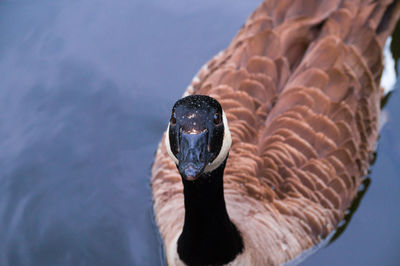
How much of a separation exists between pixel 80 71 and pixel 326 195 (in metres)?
3.19

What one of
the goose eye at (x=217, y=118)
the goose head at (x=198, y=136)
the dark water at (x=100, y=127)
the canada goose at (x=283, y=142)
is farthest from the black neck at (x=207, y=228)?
the dark water at (x=100, y=127)

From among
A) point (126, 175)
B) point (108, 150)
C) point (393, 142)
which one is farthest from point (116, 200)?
point (393, 142)

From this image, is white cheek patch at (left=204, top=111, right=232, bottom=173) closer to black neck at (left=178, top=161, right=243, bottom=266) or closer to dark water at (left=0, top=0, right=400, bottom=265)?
black neck at (left=178, top=161, right=243, bottom=266)

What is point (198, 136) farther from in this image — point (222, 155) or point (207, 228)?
point (207, 228)

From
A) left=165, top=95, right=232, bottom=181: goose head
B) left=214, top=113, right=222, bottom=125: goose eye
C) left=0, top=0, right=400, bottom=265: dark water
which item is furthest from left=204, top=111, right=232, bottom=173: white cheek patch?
left=0, top=0, right=400, bottom=265: dark water

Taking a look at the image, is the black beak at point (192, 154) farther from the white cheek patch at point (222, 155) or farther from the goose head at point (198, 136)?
the white cheek patch at point (222, 155)

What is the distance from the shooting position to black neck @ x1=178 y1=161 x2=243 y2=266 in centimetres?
357

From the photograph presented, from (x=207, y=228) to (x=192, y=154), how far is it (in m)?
0.78

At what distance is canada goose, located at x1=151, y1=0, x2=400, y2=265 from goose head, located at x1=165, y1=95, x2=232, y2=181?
20cm

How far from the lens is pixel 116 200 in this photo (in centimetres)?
521

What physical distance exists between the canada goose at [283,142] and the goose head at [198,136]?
202mm

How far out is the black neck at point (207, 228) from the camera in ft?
11.7

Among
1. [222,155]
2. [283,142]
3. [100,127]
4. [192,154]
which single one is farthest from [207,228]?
[100,127]

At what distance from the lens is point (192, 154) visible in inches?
123
